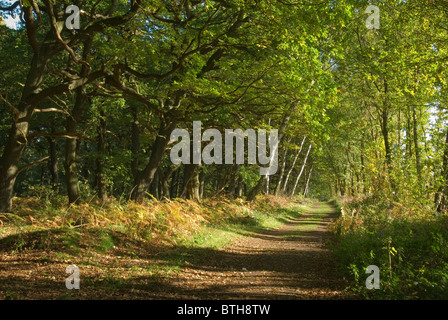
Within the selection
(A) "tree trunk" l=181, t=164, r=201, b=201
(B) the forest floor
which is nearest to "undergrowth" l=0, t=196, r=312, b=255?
(B) the forest floor

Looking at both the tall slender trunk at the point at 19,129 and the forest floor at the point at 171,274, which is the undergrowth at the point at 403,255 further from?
the tall slender trunk at the point at 19,129

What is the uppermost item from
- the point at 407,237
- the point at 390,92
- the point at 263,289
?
the point at 390,92

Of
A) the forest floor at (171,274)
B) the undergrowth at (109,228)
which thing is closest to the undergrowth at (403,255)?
the forest floor at (171,274)

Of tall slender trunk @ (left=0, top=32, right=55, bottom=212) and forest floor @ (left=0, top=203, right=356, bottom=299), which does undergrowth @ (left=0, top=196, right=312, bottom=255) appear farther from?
tall slender trunk @ (left=0, top=32, right=55, bottom=212)

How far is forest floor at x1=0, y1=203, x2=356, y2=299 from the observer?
584cm

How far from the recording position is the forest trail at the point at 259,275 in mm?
6172

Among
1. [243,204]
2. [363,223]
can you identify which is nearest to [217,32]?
[363,223]

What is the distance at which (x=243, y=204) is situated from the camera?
20.3m

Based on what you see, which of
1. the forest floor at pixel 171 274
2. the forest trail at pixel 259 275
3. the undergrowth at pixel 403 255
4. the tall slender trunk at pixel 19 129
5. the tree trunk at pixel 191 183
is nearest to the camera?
the undergrowth at pixel 403 255

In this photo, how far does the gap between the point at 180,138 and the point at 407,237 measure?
1316 cm

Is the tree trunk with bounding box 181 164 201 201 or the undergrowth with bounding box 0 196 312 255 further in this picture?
the tree trunk with bounding box 181 164 201 201

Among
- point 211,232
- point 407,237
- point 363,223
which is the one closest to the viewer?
point 407,237
